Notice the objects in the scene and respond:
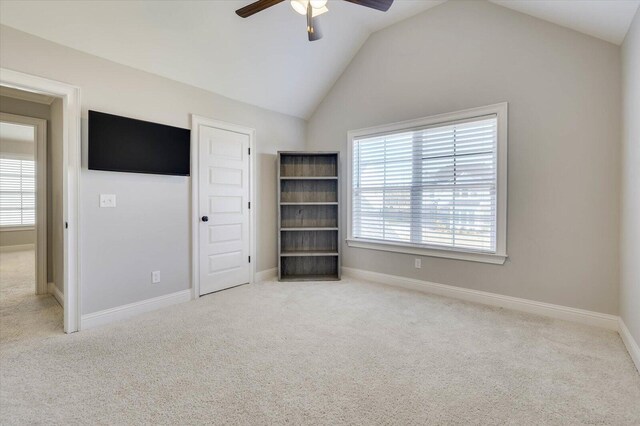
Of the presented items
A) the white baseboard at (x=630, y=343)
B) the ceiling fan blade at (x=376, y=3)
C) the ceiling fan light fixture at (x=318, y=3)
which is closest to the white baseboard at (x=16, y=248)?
the ceiling fan light fixture at (x=318, y=3)

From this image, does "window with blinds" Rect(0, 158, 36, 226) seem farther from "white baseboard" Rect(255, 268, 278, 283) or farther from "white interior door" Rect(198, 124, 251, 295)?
"white baseboard" Rect(255, 268, 278, 283)

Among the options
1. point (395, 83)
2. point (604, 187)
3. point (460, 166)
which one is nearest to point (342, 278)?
point (460, 166)

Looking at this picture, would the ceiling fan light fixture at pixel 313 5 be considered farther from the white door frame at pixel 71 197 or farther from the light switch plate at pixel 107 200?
the light switch plate at pixel 107 200

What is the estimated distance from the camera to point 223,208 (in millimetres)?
3986

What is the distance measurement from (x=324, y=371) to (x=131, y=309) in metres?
2.23

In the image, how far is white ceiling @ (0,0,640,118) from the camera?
8.10 ft

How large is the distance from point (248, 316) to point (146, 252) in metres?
1.30

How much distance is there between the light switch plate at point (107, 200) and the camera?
291cm

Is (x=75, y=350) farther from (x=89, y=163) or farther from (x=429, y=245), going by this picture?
(x=429, y=245)

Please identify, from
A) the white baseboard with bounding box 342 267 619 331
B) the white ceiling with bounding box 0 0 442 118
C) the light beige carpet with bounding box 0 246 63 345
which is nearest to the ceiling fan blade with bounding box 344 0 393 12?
the white ceiling with bounding box 0 0 442 118

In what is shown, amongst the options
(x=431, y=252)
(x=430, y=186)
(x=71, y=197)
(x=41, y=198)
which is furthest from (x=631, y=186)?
(x=41, y=198)

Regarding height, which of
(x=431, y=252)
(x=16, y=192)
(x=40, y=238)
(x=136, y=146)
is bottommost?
(x=431, y=252)

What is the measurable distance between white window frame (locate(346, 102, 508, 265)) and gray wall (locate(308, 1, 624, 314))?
0.25 feet

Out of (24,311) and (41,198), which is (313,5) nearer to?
(41,198)
